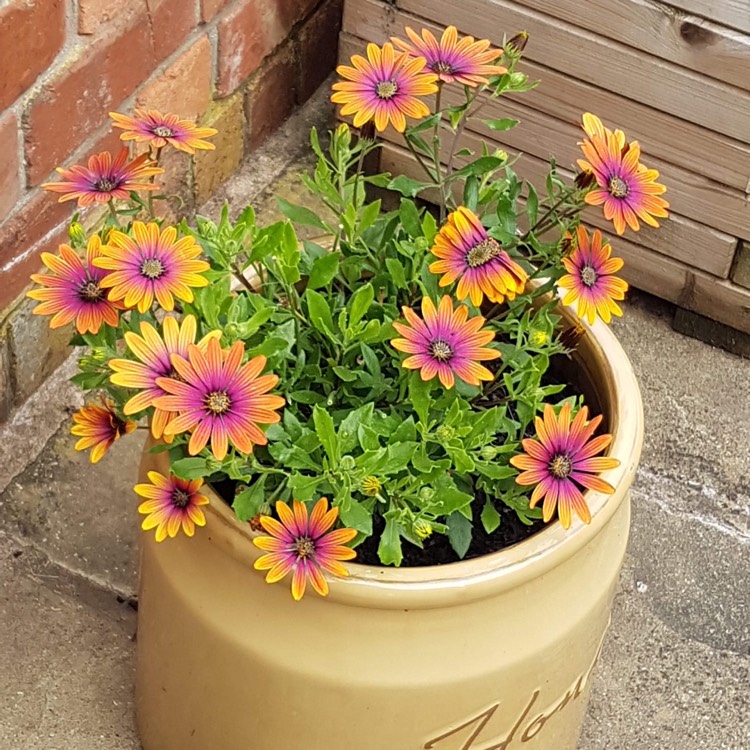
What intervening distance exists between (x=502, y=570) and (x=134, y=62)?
898 mm

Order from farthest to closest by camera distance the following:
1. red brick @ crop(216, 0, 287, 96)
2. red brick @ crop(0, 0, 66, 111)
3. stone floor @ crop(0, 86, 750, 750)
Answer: red brick @ crop(216, 0, 287, 96), stone floor @ crop(0, 86, 750, 750), red brick @ crop(0, 0, 66, 111)

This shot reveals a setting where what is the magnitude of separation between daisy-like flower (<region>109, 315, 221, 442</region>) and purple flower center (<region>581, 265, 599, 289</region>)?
29 centimetres

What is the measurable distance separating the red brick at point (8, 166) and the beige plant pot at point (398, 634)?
47 cm

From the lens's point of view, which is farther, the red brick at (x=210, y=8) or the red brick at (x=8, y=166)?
the red brick at (x=210, y=8)

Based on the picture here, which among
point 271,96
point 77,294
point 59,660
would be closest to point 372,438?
point 77,294

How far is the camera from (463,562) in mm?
993

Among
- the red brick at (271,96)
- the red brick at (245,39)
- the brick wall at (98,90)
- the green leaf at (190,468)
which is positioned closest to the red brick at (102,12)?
the brick wall at (98,90)

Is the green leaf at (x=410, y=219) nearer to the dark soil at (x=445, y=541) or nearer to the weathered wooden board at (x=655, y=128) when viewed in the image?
the dark soil at (x=445, y=541)

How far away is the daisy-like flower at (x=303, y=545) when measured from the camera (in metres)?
0.92

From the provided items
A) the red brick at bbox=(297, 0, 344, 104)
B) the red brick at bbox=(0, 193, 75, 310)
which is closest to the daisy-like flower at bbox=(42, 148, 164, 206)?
the red brick at bbox=(0, 193, 75, 310)

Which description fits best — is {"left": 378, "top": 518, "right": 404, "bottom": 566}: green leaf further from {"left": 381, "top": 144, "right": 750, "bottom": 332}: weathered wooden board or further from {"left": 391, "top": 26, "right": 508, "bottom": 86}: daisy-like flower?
{"left": 381, "top": 144, "right": 750, "bottom": 332}: weathered wooden board

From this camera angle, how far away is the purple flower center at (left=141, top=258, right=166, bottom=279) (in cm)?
91

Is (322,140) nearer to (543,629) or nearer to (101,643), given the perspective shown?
(101,643)

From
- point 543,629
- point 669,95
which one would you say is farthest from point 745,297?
point 543,629
